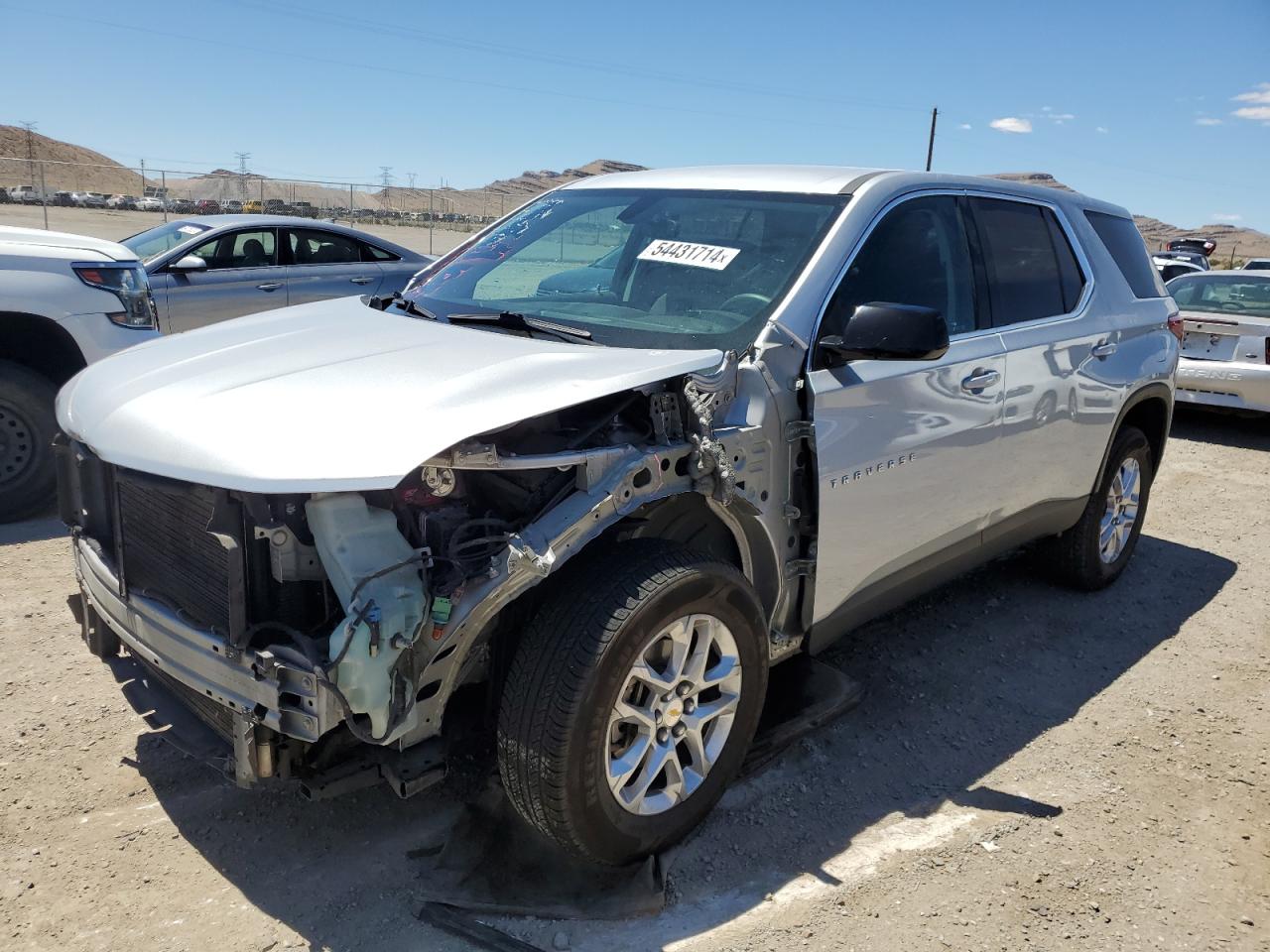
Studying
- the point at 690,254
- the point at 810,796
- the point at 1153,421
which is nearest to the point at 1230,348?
the point at 1153,421

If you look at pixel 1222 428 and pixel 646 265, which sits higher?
pixel 646 265

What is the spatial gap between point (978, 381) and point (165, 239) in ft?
26.2

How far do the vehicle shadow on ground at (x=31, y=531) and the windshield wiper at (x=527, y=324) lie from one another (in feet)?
10.9

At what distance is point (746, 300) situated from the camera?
322cm

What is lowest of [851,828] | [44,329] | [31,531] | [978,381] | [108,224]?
[851,828]

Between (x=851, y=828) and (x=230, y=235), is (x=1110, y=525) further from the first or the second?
(x=230, y=235)

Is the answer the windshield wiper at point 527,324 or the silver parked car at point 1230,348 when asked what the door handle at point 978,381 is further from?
the silver parked car at point 1230,348

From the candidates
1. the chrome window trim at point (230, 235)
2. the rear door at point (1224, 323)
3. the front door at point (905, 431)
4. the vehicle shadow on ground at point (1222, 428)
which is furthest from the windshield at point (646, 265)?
the vehicle shadow on ground at point (1222, 428)

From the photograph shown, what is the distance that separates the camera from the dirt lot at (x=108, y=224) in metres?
28.9

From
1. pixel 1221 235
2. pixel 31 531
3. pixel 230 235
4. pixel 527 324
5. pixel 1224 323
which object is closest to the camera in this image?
pixel 527 324

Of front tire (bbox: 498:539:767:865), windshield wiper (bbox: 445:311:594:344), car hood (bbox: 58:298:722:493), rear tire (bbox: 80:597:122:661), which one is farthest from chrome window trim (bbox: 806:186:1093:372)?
rear tire (bbox: 80:597:122:661)

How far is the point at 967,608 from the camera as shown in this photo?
16.0 ft

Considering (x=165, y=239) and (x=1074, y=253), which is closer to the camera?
(x=1074, y=253)

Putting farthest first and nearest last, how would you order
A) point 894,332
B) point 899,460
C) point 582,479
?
point 899,460
point 894,332
point 582,479
